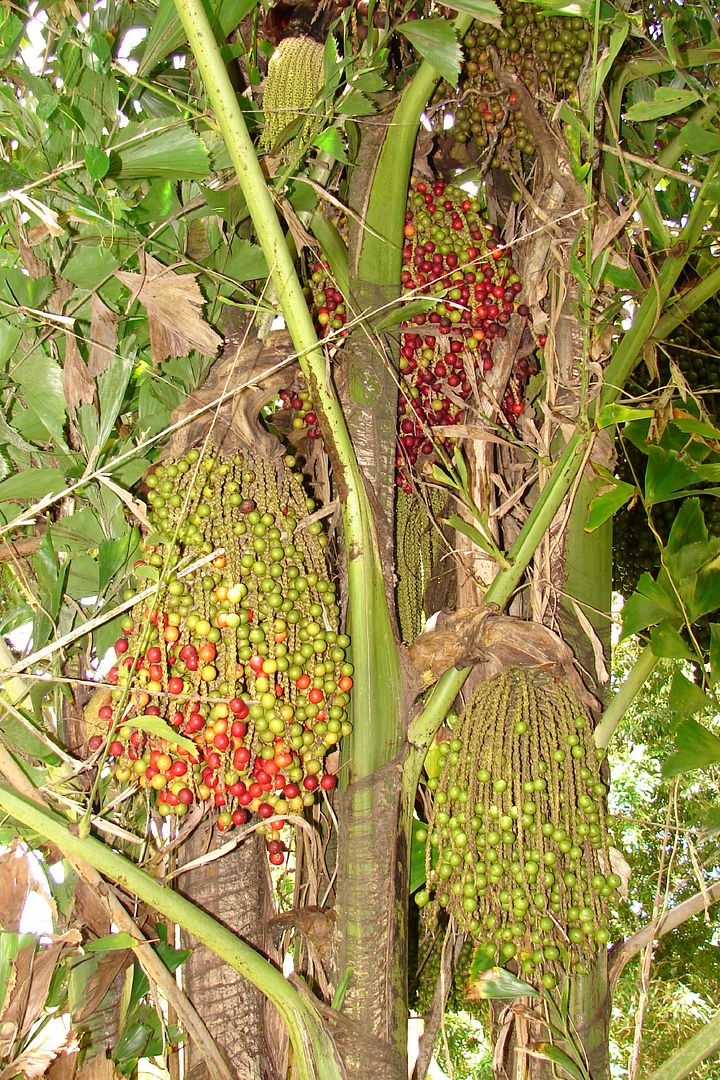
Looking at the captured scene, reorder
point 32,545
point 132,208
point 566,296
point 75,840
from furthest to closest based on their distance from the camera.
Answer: point 566,296, point 32,545, point 132,208, point 75,840

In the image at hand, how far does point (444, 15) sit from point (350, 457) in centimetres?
78

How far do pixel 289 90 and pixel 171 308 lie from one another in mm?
338

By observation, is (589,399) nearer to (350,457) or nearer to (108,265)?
(350,457)

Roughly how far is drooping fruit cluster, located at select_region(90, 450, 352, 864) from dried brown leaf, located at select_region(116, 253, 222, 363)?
15 cm

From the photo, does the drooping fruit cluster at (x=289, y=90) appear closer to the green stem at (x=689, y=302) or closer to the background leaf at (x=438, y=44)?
the background leaf at (x=438, y=44)

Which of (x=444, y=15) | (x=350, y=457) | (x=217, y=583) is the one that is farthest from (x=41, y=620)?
(x=444, y=15)

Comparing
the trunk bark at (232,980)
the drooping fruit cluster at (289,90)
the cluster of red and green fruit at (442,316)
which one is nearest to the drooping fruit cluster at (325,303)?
the cluster of red and green fruit at (442,316)

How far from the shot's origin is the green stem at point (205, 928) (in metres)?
0.91

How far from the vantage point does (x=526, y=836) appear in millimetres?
1012

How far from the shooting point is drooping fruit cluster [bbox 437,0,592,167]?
1339 mm

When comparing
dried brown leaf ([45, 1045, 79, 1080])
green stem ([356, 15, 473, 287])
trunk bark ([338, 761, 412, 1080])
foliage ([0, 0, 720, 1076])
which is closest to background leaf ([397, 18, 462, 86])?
foliage ([0, 0, 720, 1076])

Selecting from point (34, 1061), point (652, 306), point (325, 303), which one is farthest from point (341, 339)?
point (34, 1061)

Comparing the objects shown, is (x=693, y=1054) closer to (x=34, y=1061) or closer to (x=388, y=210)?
(x=34, y=1061)

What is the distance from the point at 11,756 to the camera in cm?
99
